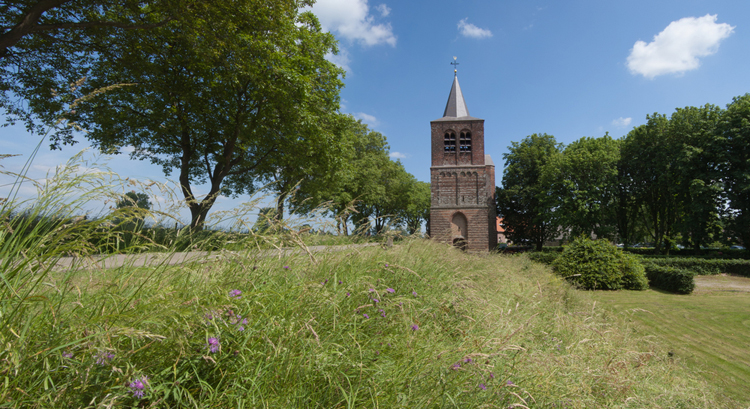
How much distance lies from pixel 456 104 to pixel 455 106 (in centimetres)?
25

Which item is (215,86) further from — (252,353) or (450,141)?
(450,141)

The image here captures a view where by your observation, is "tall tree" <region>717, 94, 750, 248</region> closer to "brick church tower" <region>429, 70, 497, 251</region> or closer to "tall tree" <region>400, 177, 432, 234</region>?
"brick church tower" <region>429, 70, 497, 251</region>

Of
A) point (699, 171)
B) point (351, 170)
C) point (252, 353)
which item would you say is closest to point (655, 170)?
point (699, 171)

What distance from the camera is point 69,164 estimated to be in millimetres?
2121

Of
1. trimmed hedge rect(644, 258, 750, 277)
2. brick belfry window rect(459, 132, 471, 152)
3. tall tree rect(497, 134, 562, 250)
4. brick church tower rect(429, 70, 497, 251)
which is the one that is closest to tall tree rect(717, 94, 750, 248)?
trimmed hedge rect(644, 258, 750, 277)

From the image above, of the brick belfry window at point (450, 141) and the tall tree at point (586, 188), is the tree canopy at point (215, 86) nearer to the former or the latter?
the brick belfry window at point (450, 141)

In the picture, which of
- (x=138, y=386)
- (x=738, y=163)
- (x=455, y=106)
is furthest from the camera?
(x=455, y=106)

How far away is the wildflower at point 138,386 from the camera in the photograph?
1.26 metres

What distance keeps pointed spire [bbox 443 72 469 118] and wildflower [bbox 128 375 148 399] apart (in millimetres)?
31550

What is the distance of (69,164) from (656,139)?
34.3 meters

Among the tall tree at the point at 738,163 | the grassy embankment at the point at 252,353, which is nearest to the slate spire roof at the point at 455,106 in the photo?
the tall tree at the point at 738,163

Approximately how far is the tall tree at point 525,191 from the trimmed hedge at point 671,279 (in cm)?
1734

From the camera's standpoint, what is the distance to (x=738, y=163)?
821 inches

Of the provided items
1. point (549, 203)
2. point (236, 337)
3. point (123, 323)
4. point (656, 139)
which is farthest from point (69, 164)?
point (656, 139)
